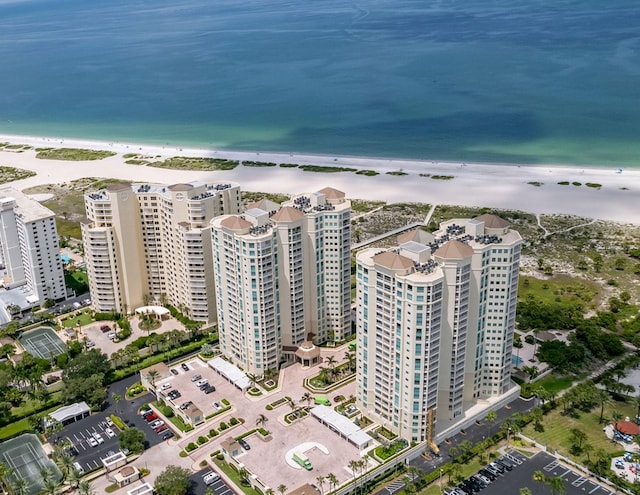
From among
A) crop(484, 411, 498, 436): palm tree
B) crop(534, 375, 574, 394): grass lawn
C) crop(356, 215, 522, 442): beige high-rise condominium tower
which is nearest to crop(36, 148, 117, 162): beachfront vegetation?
crop(356, 215, 522, 442): beige high-rise condominium tower

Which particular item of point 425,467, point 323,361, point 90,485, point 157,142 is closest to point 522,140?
point 157,142

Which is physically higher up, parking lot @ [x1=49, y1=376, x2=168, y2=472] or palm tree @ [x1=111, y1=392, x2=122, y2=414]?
palm tree @ [x1=111, y1=392, x2=122, y2=414]

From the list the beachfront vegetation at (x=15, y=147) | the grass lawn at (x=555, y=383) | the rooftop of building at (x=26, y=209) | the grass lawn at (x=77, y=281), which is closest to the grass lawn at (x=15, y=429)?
the grass lawn at (x=77, y=281)

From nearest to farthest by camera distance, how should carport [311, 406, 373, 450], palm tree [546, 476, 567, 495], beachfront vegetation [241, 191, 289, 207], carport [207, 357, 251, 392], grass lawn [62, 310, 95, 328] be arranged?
palm tree [546, 476, 567, 495] → carport [311, 406, 373, 450] → carport [207, 357, 251, 392] → grass lawn [62, 310, 95, 328] → beachfront vegetation [241, 191, 289, 207]

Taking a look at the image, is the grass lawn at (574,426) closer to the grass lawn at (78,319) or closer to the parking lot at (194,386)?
the parking lot at (194,386)

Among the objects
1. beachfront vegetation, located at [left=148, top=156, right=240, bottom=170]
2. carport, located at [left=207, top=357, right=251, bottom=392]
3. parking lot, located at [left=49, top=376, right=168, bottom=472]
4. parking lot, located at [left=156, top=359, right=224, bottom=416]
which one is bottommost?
parking lot, located at [left=49, top=376, right=168, bottom=472]

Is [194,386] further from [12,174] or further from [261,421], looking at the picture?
[12,174]

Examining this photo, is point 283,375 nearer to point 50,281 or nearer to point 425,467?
point 425,467

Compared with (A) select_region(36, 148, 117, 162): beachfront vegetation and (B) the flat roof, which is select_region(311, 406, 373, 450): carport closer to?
(B) the flat roof
